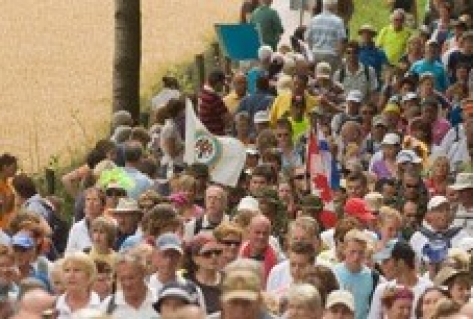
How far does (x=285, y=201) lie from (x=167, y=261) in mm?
4233

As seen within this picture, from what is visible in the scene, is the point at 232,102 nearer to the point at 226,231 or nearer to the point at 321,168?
the point at 321,168

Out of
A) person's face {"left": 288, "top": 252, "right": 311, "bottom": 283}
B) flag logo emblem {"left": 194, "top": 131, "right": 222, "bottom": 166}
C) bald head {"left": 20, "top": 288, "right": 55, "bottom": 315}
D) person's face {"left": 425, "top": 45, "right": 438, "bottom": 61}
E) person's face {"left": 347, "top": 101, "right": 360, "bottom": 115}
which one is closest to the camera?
bald head {"left": 20, "top": 288, "right": 55, "bottom": 315}

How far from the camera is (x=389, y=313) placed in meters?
18.7

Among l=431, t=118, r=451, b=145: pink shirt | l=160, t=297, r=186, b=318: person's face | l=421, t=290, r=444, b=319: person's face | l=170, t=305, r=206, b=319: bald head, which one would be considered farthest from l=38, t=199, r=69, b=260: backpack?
l=170, t=305, r=206, b=319: bald head

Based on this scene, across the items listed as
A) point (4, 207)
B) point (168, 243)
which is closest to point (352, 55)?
point (4, 207)

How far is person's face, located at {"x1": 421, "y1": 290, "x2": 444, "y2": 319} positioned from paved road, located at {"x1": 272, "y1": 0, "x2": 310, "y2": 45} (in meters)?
17.3

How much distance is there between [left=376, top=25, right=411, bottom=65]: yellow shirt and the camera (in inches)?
1296

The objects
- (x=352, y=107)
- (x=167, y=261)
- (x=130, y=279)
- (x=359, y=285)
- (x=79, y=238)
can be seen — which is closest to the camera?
(x=130, y=279)

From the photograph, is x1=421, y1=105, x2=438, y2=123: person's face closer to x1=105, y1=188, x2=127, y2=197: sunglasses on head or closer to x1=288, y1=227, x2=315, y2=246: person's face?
x1=105, y1=188, x2=127, y2=197: sunglasses on head

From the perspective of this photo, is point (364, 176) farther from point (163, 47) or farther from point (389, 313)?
point (163, 47)

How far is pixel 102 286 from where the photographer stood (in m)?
19.2

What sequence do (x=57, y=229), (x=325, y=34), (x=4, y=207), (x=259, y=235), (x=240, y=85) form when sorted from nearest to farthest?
(x=259, y=235), (x=57, y=229), (x=4, y=207), (x=240, y=85), (x=325, y=34)

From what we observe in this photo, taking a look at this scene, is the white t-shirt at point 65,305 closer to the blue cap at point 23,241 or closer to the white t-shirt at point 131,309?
the white t-shirt at point 131,309

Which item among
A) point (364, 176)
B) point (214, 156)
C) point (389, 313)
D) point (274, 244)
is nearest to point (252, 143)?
point (214, 156)
